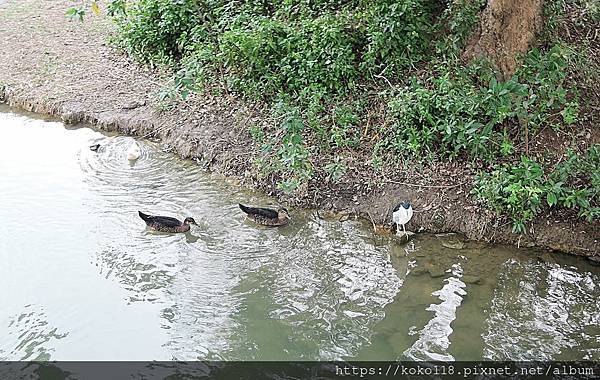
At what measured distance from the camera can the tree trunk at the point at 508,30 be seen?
7.65 m

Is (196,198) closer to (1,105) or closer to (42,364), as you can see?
(42,364)

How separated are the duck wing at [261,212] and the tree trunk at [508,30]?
3.26m

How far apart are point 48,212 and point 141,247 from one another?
1.40 m

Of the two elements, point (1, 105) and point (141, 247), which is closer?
point (141, 247)

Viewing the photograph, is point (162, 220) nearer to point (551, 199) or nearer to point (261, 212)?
point (261, 212)

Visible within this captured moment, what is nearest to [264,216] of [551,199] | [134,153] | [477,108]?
[134,153]

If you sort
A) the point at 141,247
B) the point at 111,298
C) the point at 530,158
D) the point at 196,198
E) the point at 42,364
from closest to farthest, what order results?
the point at 42,364
the point at 111,298
the point at 141,247
the point at 530,158
the point at 196,198

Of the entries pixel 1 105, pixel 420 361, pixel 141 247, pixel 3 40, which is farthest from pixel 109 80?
pixel 420 361

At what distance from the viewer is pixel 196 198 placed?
24.8 ft

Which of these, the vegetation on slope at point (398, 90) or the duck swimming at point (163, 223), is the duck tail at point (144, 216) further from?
the vegetation on slope at point (398, 90)

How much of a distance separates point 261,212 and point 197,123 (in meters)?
2.44

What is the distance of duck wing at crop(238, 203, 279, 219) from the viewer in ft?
22.4

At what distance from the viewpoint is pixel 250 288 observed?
5.98m

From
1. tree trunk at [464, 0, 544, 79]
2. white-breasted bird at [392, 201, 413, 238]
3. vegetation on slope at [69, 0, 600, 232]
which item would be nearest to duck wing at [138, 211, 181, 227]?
vegetation on slope at [69, 0, 600, 232]
